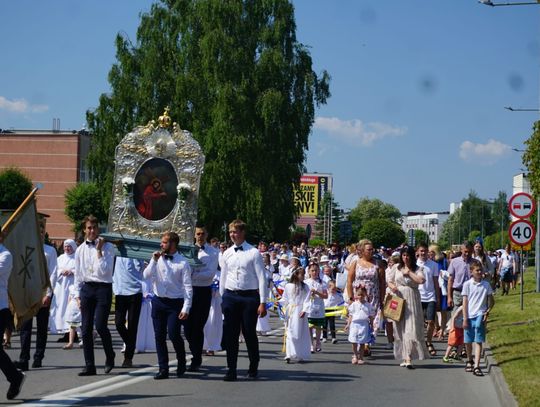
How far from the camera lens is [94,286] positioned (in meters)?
12.8

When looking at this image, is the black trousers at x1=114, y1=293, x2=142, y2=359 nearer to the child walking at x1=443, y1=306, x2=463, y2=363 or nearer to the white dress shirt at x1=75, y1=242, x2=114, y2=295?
the white dress shirt at x1=75, y1=242, x2=114, y2=295

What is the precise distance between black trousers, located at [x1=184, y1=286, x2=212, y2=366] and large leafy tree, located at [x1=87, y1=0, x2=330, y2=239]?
3054cm

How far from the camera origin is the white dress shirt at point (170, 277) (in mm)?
12828

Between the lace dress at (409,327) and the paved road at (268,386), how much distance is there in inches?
10.2

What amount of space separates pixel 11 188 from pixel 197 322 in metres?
71.0

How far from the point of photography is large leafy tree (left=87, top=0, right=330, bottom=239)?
1793 inches

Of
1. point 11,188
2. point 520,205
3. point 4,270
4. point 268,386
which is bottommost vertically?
point 268,386

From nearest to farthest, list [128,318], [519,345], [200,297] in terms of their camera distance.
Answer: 1. [128,318]
2. [200,297]
3. [519,345]

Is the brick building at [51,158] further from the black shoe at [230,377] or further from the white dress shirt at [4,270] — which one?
the white dress shirt at [4,270]

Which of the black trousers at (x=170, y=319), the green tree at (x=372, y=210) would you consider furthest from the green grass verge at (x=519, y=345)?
the green tree at (x=372, y=210)

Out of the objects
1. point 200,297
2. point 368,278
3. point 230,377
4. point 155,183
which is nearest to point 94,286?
point 230,377

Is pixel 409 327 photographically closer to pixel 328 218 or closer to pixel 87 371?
pixel 87 371

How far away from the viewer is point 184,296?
12.9 meters

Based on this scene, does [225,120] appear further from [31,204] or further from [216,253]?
[31,204]
